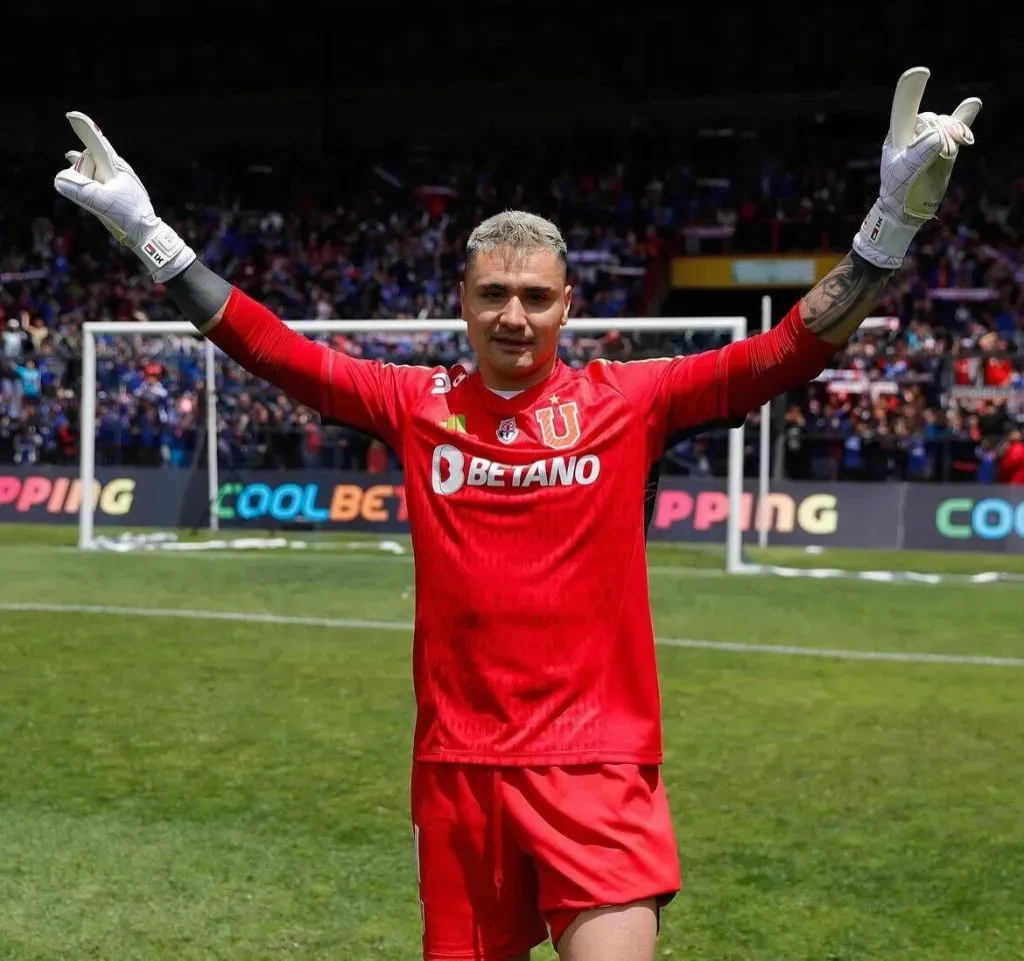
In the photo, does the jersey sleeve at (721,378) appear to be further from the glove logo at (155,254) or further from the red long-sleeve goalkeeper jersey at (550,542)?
the glove logo at (155,254)

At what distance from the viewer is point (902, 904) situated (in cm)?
544

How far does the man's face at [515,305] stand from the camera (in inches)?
127

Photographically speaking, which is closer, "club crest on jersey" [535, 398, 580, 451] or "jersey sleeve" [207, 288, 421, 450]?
"club crest on jersey" [535, 398, 580, 451]

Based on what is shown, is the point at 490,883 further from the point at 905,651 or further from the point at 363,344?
the point at 363,344

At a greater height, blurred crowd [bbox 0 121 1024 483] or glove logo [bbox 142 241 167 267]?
blurred crowd [bbox 0 121 1024 483]

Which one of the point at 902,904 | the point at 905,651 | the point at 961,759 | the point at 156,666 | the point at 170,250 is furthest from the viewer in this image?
the point at 905,651

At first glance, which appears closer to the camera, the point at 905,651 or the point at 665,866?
the point at 665,866

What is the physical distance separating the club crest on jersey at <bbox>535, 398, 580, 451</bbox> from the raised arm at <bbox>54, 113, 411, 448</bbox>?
0.36m

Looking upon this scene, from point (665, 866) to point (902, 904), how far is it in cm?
267

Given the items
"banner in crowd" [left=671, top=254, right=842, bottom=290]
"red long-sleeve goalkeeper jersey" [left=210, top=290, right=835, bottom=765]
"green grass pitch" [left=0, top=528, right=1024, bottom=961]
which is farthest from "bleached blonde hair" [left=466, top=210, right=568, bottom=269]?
"banner in crowd" [left=671, top=254, right=842, bottom=290]

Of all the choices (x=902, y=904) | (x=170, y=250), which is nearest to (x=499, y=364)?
(x=170, y=250)

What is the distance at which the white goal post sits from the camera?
50.5 feet

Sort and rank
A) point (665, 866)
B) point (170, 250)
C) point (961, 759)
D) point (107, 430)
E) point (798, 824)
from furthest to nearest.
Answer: point (107, 430) → point (961, 759) → point (798, 824) → point (170, 250) → point (665, 866)

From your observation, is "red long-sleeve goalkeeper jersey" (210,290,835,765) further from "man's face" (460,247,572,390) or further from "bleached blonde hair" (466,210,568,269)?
"bleached blonde hair" (466,210,568,269)
